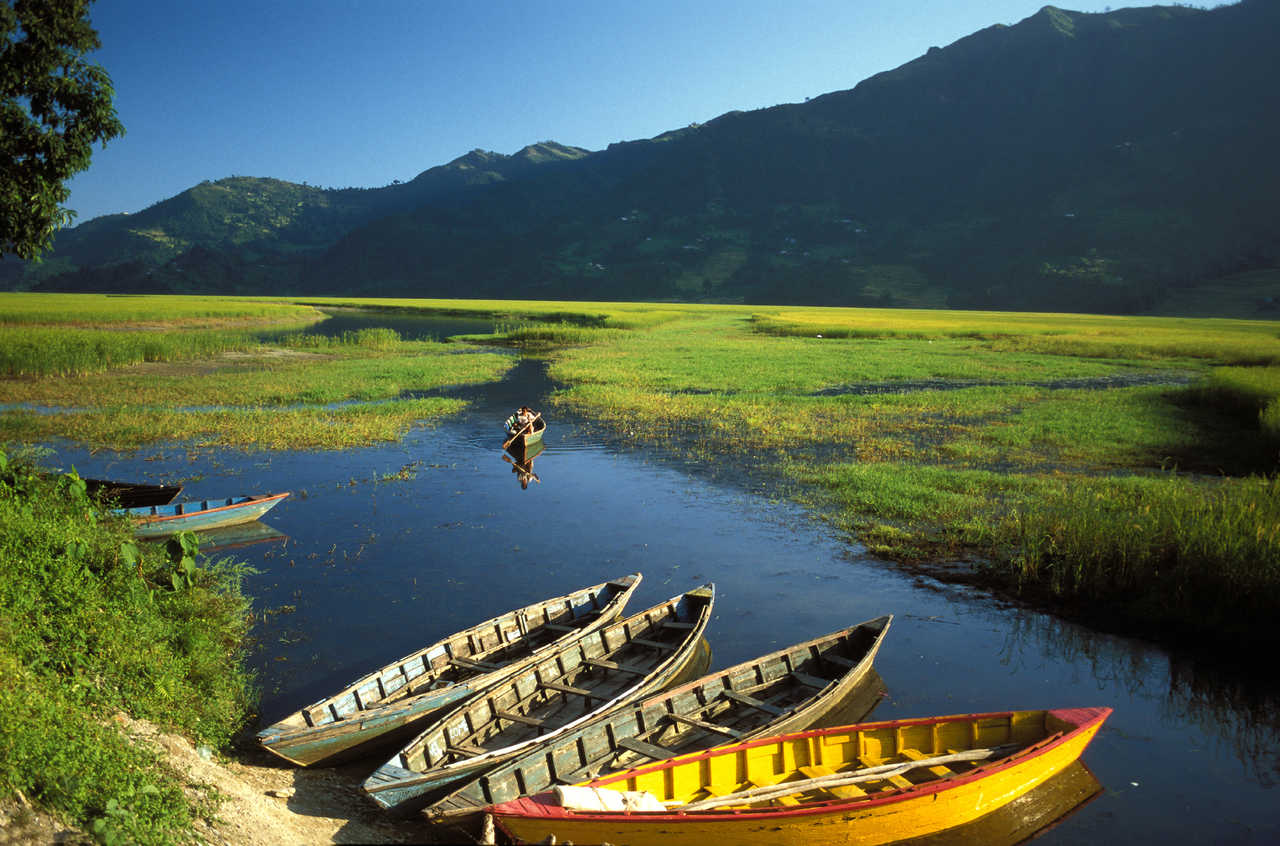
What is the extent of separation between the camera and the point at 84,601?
1025 centimetres

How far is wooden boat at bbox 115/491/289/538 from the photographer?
675 inches

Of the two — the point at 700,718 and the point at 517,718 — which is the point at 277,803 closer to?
the point at 517,718

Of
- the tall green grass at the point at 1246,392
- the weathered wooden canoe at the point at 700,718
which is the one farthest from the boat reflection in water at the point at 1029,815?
the tall green grass at the point at 1246,392

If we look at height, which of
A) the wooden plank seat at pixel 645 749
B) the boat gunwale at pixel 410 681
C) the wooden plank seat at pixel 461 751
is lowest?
the wooden plank seat at pixel 645 749

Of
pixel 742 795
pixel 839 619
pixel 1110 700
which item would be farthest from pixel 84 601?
pixel 1110 700

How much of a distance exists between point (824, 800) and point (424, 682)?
18.7 ft

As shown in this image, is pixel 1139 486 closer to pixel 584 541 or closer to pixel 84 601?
pixel 584 541

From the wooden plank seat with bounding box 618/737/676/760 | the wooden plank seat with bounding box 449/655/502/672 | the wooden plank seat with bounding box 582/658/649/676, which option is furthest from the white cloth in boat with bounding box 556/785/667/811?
the wooden plank seat with bounding box 449/655/502/672

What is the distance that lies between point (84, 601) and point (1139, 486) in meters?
23.3

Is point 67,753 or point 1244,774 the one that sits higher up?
point 67,753

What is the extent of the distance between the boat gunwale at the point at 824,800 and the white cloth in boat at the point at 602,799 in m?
0.08

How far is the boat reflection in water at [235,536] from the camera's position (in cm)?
1814

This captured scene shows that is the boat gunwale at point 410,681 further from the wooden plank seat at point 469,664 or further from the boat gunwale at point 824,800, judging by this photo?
the boat gunwale at point 824,800

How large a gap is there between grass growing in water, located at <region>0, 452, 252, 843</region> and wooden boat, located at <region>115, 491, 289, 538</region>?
2229mm
